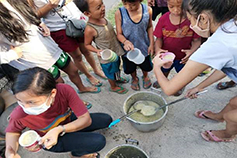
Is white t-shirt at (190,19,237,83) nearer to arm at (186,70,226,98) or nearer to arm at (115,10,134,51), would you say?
arm at (186,70,226,98)

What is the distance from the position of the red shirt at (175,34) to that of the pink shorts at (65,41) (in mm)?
1070

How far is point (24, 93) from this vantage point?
4.11ft

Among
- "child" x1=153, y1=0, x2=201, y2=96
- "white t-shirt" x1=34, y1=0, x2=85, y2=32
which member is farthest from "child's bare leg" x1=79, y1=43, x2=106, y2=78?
"child" x1=153, y1=0, x2=201, y2=96

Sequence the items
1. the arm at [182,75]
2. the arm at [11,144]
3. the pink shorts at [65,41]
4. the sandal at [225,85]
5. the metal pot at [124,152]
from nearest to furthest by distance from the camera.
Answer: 1. the arm at [182,75]
2. the arm at [11,144]
3. the metal pot at [124,152]
4. the pink shorts at [65,41]
5. the sandal at [225,85]

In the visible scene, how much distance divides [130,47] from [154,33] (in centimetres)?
34

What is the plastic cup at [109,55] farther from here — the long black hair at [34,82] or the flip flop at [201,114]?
the flip flop at [201,114]

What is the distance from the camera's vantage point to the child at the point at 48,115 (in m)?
1.27

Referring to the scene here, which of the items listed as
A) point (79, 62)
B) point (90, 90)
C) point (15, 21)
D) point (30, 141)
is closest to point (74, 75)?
point (79, 62)

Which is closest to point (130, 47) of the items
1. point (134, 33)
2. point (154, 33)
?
point (134, 33)

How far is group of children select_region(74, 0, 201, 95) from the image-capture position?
183 cm

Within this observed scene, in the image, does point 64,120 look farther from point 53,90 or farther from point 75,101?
point 53,90

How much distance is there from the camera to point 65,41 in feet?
7.30

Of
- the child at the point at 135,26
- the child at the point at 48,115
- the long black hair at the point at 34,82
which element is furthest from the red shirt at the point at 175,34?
the long black hair at the point at 34,82

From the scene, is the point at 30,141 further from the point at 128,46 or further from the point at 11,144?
the point at 128,46
